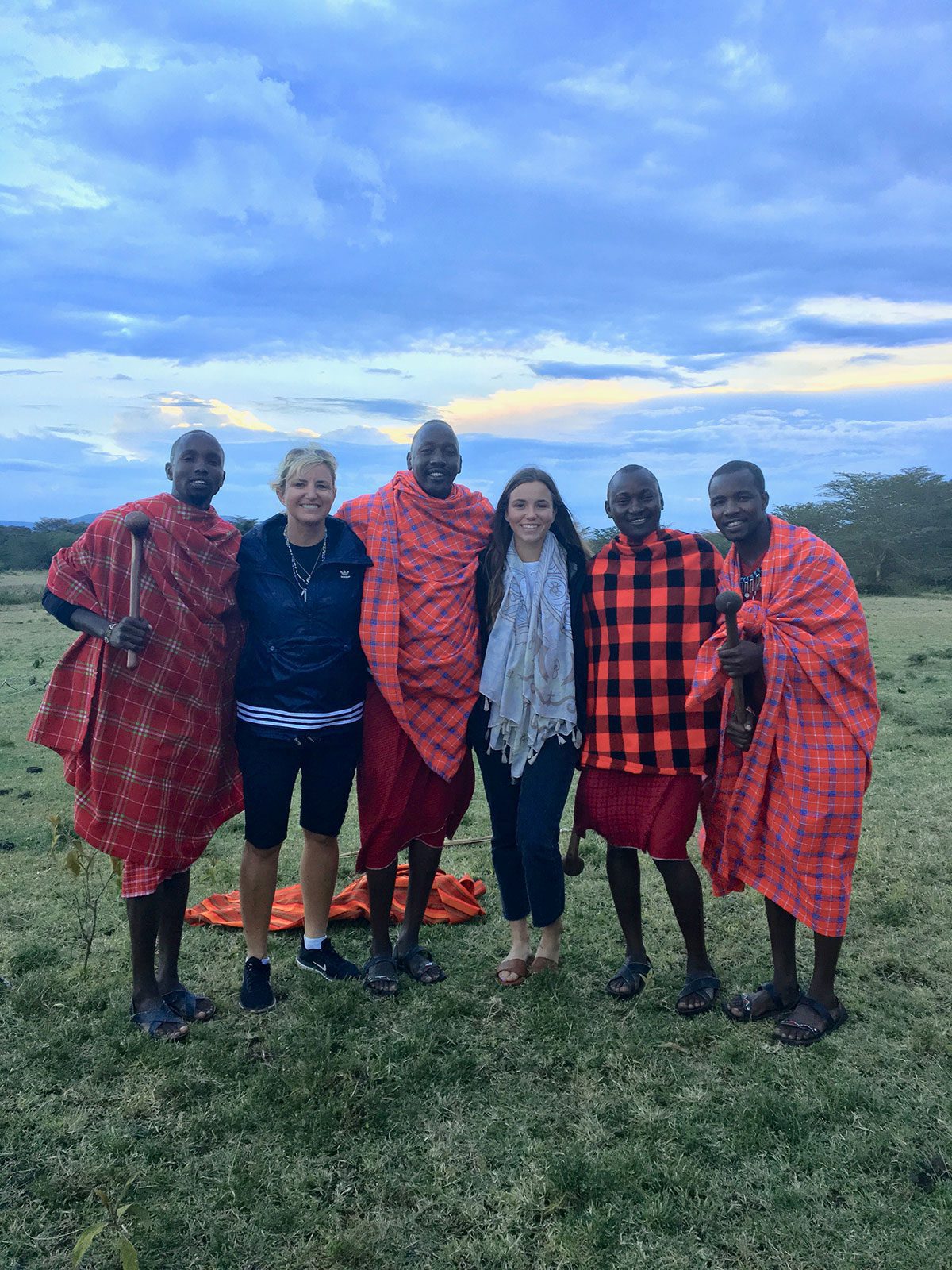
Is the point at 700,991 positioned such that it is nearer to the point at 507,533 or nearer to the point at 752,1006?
the point at 752,1006

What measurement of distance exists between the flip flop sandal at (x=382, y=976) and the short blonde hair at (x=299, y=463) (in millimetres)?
2141

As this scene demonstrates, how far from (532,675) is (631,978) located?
1421 millimetres

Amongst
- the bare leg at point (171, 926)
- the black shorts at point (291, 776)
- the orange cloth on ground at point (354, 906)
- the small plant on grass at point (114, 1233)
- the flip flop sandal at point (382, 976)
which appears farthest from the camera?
the orange cloth on ground at point (354, 906)

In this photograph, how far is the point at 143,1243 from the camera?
8.11 feet

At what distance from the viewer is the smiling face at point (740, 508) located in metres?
3.51

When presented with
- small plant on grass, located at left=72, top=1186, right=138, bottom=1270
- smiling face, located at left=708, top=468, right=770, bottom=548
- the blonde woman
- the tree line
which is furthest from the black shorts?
the tree line

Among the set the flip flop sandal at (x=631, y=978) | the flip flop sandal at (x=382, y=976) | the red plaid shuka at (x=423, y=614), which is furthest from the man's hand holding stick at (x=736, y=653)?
the flip flop sandal at (x=382, y=976)

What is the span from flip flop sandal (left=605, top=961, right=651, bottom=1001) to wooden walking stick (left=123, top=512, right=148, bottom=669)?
2.45m

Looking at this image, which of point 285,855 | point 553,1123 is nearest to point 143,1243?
point 553,1123

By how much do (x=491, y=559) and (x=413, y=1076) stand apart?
210 centimetres

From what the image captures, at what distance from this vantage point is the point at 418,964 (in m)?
4.04

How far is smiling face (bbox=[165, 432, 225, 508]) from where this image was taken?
3.62 meters

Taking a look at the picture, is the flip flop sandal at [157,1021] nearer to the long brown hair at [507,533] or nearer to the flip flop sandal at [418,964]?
the flip flop sandal at [418,964]

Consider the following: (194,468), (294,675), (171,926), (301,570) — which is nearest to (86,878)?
(171,926)
